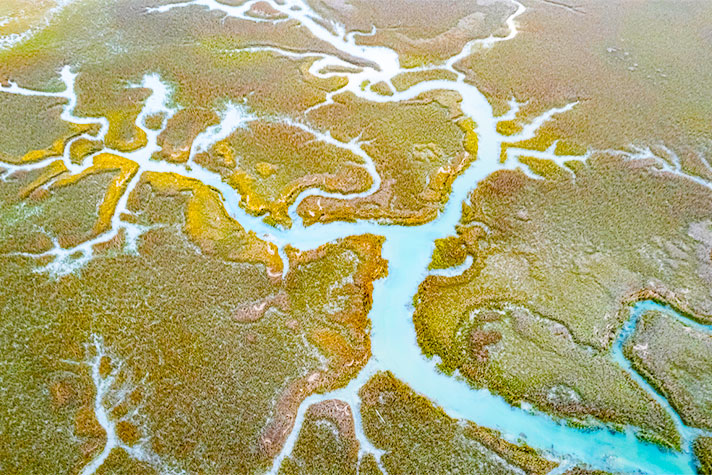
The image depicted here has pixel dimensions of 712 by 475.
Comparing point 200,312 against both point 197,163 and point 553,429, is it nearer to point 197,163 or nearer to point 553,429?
point 197,163

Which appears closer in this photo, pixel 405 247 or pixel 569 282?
pixel 569 282

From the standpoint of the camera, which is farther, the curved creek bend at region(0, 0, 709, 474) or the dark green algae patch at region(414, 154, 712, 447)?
the dark green algae patch at region(414, 154, 712, 447)

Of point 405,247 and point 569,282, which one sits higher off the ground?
point 569,282

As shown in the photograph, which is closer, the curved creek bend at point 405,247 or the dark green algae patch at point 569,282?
the curved creek bend at point 405,247
